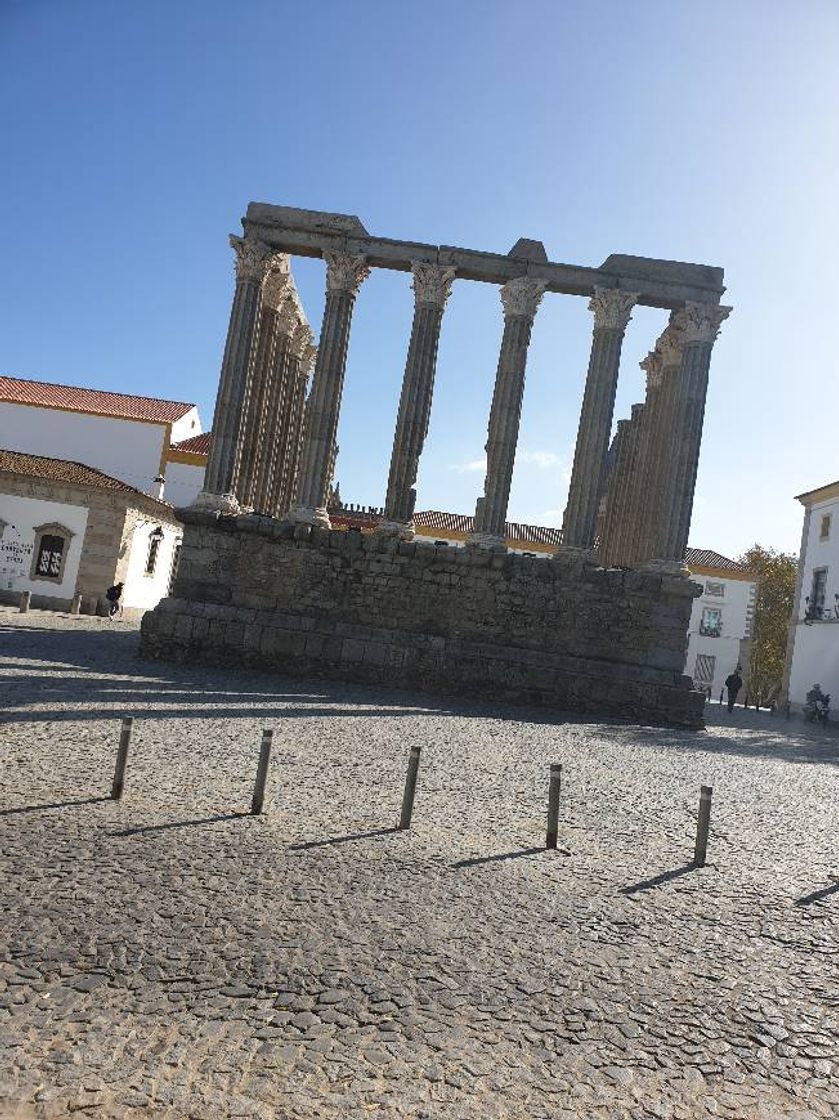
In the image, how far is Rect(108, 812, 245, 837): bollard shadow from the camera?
5.29m

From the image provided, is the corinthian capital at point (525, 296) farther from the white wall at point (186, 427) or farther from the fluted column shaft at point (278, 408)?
the white wall at point (186, 427)

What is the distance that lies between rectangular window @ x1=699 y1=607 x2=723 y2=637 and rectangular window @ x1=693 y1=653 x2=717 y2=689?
3.84 ft

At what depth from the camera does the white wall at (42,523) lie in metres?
26.8

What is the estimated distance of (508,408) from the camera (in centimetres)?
1661

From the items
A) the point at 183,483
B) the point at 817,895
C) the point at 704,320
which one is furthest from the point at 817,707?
the point at 183,483

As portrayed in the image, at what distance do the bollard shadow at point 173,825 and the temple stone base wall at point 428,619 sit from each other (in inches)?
382

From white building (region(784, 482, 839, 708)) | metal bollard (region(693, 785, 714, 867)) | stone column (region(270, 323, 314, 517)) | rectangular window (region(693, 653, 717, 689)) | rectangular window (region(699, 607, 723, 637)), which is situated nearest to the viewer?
metal bollard (region(693, 785, 714, 867))

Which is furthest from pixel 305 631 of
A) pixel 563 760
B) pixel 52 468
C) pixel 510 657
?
pixel 52 468

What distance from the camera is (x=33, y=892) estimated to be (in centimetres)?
421

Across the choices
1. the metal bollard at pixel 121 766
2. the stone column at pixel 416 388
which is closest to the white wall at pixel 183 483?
the stone column at pixel 416 388

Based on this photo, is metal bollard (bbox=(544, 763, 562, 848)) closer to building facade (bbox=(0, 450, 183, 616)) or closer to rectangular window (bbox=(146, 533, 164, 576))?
building facade (bbox=(0, 450, 183, 616))

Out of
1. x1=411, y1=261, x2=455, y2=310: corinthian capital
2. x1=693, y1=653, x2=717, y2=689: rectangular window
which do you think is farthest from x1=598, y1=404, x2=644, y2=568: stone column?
x1=693, y1=653, x2=717, y2=689: rectangular window

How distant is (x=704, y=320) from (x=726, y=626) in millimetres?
28616

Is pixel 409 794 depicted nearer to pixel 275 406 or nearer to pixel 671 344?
pixel 671 344
